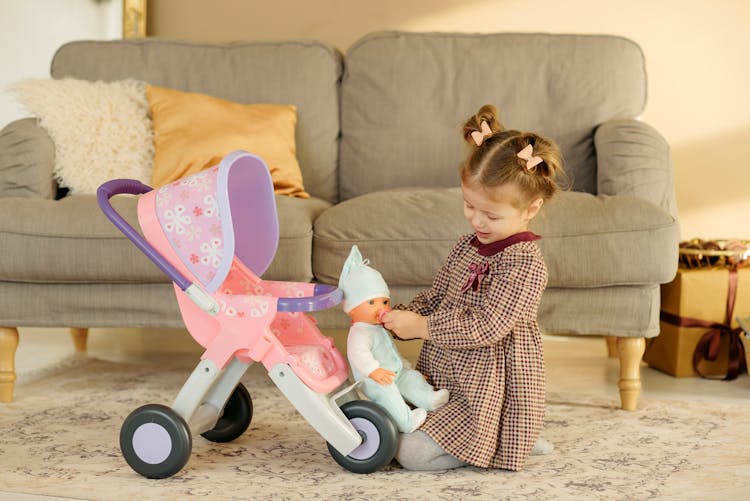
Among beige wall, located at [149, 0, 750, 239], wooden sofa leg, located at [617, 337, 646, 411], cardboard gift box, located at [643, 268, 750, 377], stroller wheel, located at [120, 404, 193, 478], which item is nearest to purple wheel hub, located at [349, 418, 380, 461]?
stroller wheel, located at [120, 404, 193, 478]

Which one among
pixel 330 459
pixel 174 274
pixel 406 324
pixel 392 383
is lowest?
pixel 330 459

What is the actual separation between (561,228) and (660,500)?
2.58ft

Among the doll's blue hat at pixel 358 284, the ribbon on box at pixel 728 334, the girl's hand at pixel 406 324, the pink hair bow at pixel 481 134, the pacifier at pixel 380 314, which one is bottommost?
the ribbon on box at pixel 728 334

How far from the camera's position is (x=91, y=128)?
2754 mm

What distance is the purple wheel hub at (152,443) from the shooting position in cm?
175

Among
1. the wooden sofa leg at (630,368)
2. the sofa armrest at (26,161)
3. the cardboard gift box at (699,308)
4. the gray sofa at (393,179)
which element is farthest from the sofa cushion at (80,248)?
the cardboard gift box at (699,308)

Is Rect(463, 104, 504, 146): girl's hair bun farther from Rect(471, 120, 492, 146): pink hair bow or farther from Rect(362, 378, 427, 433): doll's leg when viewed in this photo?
Rect(362, 378, 427, 433): doll's leg

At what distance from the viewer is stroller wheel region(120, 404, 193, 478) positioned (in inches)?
68.3

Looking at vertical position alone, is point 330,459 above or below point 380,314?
below

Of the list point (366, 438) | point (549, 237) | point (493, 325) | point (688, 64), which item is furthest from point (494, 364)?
point (688, 64)

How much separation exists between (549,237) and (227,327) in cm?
91

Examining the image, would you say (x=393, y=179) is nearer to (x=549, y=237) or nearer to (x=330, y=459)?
(x=549, y=237)

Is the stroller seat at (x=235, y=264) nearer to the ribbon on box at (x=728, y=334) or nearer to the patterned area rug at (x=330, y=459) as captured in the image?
the patterned area rug at (x=330, y=459)

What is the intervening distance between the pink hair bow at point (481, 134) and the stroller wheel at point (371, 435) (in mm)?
583
